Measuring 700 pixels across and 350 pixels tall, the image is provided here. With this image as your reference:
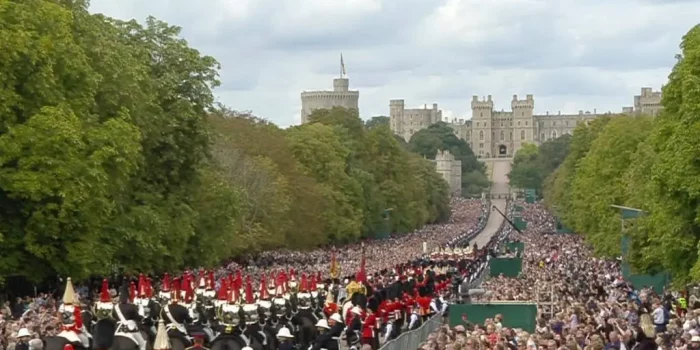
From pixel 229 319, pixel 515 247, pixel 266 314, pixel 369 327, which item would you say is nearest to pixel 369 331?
pixel 369 327

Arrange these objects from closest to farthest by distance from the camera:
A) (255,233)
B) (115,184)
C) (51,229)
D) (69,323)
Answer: (69,323) → (51,229) → (115,184) → (255,233)

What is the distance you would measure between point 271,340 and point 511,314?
10458 mm

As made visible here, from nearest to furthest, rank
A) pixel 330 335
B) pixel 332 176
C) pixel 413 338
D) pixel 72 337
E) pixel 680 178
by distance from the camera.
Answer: pixel 72 337 → pixel 330 335 → pixel 413 338 → pixel 680 178 → pixel 332 176

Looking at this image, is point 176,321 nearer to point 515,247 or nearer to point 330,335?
point 330,335

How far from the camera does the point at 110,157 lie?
44.0 meters

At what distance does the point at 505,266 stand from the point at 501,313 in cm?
3341

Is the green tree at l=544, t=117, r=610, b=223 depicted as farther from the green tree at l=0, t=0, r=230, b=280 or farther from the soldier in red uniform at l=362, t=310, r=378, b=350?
the soldier in red uniform at l=362, t=310, r=378, b=350

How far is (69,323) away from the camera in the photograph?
23141 mm

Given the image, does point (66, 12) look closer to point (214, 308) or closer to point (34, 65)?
point (34, 65)

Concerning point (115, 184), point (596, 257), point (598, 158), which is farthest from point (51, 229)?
point (598, 158)

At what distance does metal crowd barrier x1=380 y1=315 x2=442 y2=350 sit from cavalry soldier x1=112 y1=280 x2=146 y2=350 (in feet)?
14.1

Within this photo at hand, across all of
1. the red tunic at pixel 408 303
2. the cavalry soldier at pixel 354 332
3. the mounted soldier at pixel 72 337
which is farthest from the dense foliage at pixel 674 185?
the mounted soldier at pixel 72 337

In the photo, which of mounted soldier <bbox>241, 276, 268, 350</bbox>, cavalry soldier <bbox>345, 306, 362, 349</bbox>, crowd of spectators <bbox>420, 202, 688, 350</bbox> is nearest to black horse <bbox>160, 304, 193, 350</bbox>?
mounted soldier <bbox>241, 276, 268, 350</bbox>

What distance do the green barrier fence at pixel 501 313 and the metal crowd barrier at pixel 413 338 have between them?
1.52 feet
